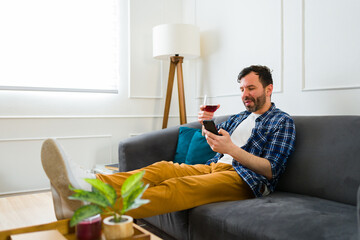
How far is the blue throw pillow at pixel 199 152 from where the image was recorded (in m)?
2.17

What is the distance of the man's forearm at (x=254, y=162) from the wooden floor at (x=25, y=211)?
3.17 feet

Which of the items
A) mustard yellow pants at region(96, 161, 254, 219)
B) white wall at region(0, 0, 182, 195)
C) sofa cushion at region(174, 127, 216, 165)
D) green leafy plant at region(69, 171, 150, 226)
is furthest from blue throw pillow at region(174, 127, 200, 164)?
green leafy plant at region(69, 171, 150, 226)

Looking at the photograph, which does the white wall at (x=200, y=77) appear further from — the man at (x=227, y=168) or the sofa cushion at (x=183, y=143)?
the sofa cushion at (x=183, y=143)

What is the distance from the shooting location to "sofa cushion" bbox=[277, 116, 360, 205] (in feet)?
5.01

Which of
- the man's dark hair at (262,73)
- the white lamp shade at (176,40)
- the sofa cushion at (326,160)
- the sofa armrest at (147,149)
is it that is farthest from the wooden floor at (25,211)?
the white lamp shade at (176,40)

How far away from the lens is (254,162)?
1659mm

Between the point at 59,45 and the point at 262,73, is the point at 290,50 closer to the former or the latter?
Result: the point at 262,73

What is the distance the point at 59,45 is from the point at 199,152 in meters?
1.77

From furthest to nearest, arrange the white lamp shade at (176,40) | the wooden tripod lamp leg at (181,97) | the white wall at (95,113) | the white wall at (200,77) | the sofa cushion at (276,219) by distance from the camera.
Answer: the wooden tripod lamp leg at (181,97), the white lamp shade at (176,40), the white wall at (95,113), the white wall at (200,77), the sofa cushion at (276,219)

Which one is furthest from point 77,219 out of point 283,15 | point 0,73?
point 0,73

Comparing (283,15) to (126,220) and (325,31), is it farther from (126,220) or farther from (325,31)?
(126,220)

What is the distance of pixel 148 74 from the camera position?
340 centimetres

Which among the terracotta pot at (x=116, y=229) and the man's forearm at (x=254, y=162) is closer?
the terracotta pot at (x=116, y=229)

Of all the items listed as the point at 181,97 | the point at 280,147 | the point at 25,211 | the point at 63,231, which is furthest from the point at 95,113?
the point at 63,231
